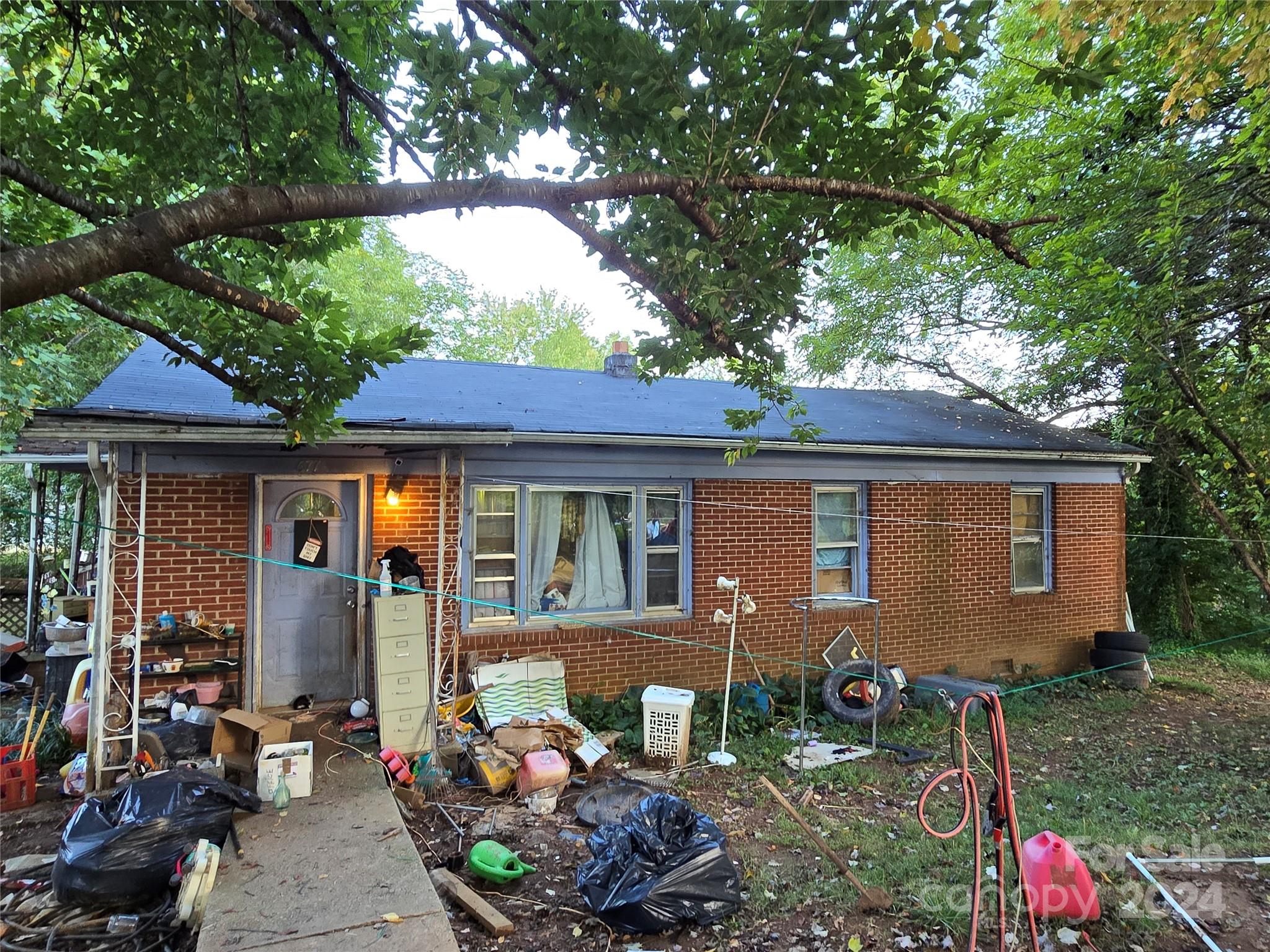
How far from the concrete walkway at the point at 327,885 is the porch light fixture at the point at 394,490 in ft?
9.06

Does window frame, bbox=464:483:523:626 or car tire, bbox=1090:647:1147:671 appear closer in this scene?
window frame, bbox=464:483:523:626

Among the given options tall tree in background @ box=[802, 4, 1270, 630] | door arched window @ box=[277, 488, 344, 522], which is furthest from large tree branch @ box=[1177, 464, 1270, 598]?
door arched window @ box=[277, 488, 344, 522]

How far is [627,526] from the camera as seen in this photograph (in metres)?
8.36

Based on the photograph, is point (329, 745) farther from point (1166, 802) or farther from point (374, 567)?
point (1166, 802)

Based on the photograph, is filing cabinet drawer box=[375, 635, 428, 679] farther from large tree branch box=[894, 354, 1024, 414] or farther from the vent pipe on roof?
large tree branch box=[894, 354, 1024, 414]

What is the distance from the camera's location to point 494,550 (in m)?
7.72

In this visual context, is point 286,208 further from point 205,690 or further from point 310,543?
point 205,690

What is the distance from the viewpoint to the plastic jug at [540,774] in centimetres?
598

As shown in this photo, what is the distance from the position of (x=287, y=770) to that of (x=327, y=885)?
55.3 inches

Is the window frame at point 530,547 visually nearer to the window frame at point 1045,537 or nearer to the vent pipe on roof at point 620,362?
the vent pipe on roof at point 620,362

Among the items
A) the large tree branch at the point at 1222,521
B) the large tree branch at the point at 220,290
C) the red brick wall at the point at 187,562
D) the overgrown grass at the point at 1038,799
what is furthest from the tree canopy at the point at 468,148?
the large tree branch at the point at 1222,521

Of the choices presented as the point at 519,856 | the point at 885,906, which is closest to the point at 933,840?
the point at 885,906

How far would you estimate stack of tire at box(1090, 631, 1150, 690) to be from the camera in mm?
10305

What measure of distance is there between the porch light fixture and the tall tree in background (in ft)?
15.8
